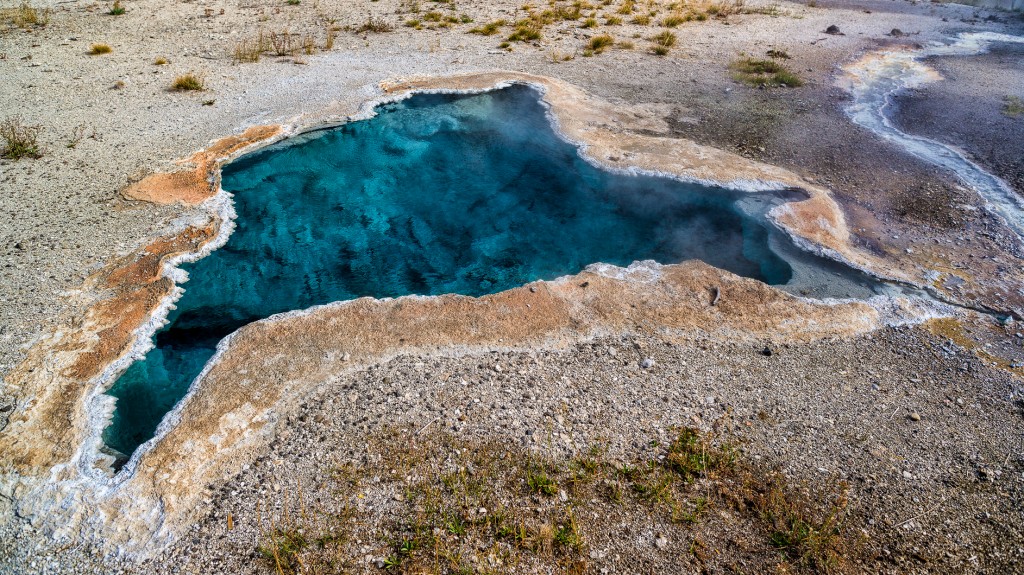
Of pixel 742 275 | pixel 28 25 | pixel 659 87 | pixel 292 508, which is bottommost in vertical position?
pixel 292 508

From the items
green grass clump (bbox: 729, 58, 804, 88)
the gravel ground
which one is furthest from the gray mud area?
the gravel ground

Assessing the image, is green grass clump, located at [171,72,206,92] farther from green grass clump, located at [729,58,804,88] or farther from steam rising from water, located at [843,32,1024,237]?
steam rising from water, located at [843,32,1024,237]

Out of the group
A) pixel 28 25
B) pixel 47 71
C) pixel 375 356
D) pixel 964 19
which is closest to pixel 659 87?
pixel 375 356

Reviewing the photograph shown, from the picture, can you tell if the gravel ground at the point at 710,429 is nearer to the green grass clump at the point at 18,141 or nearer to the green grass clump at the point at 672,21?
the green grass clump at the point at 18,141

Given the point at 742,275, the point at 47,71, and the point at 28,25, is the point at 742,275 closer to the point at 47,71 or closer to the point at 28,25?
the point at 47,71

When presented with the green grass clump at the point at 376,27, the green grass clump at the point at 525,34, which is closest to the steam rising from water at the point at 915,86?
the green grass clump at the point at 525,34

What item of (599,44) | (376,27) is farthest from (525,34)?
(376,27)

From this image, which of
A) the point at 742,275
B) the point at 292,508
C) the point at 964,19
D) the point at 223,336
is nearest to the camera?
the point at 292,508

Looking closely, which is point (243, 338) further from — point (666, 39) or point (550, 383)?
point (666, 39)
